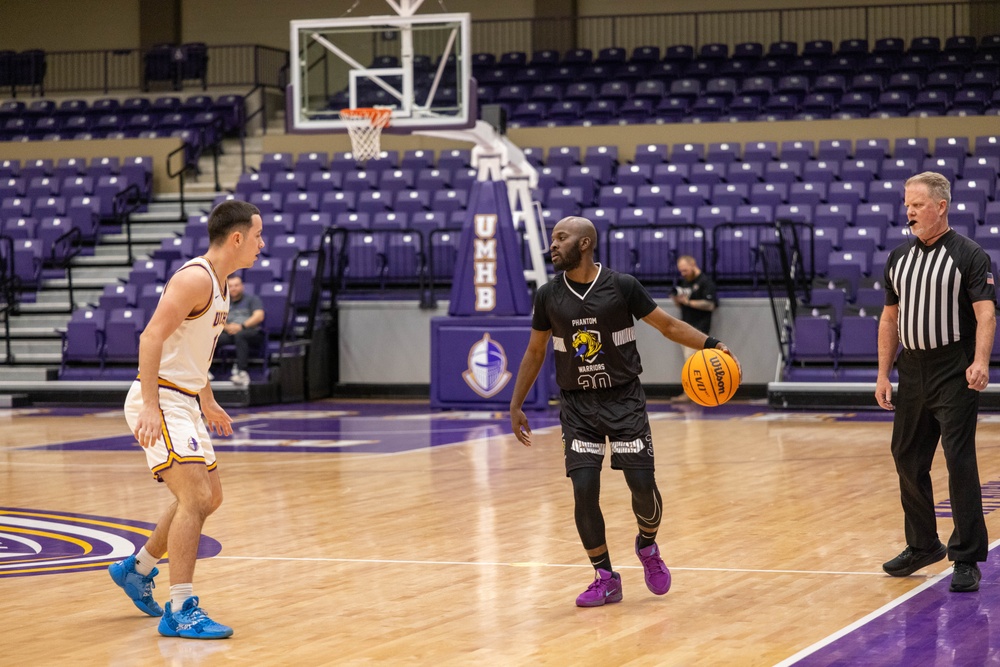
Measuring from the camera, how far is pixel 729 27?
25.8 metres

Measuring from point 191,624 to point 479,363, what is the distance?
10945mm

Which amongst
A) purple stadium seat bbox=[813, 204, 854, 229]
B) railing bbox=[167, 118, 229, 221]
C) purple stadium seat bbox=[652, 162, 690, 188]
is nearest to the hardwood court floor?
purple stadium seat bbox=[813, 204, 854, 229]

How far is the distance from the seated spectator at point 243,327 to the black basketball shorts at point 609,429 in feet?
37.2

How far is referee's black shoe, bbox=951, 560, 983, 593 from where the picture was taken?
588 cm

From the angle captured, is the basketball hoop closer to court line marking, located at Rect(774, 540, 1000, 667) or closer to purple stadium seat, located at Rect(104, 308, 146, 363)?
purple stadium seat, located at Rect(104, 308, 146, 363)

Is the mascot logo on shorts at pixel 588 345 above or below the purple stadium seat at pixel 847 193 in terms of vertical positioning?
below

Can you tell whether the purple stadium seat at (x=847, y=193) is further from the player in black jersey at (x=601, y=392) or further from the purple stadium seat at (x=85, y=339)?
the player in black jersey at (x=601, y=392)

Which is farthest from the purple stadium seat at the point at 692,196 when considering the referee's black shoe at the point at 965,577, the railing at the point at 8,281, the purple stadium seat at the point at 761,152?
the referee's black shoe at the point at 965,577

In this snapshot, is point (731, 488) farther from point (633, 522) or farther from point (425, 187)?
point (425, 187)

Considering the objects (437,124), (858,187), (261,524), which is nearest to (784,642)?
(261,524)

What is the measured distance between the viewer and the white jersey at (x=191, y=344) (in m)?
5.39

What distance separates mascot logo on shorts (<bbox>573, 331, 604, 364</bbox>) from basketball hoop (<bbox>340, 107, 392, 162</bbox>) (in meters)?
9.88

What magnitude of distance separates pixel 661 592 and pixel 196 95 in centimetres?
2140

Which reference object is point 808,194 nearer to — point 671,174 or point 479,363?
point 671,174
